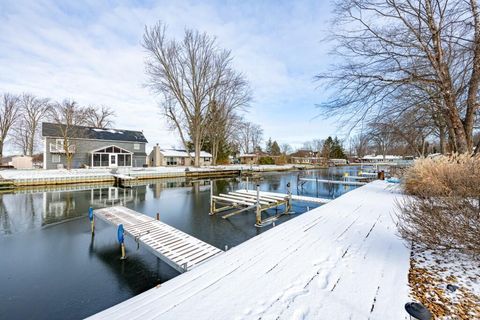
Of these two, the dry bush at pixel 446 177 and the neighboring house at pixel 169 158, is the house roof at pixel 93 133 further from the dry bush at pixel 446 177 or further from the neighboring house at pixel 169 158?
the dry bush at pixel 446 177

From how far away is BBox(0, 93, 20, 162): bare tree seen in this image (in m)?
31.9

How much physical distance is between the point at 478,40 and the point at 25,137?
50.4m

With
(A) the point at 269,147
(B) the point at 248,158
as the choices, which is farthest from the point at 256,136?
(B) the point at 248,158

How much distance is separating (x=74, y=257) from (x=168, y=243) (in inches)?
102

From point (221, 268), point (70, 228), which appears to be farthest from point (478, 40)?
point (70, 228)

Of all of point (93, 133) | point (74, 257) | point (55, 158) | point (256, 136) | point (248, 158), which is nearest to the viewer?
point (74, 257)

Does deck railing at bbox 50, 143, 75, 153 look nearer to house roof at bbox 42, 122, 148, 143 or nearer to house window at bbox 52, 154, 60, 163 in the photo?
house window at bbox 52, 154, 60, 163

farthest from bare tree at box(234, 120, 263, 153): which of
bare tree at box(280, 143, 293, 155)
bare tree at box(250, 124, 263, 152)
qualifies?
bare tree at box(280, 143, 293, 155)

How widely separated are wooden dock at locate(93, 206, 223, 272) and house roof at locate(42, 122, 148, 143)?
22126mm

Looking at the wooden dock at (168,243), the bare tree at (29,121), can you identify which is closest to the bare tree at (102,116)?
the bare tree at (29,121)

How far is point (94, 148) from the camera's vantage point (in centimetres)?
2698

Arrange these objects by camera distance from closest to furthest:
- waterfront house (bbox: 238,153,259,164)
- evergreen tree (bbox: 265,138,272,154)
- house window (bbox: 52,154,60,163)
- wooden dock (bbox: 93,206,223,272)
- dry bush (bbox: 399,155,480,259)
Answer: dry bush (bbox: 399,155,480,259) < wooden dock (bbox: 93,206,223,272) < house window (bbox: 52,154,60,163) < waterfront house (bbox: 238,153,259,164) < evergreen tree (bbox: 265,138,272,154)

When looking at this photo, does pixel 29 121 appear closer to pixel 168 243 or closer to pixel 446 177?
pixel 168 243

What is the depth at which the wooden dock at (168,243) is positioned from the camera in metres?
4.24
